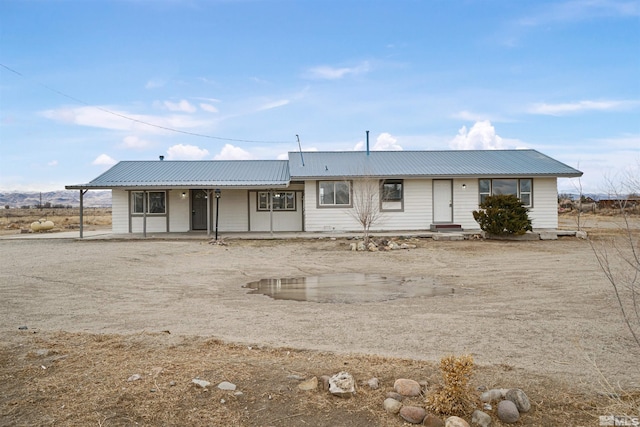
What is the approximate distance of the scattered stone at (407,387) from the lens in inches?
163

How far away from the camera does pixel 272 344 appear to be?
19.2 ft

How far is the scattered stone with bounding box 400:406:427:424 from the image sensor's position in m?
3.75

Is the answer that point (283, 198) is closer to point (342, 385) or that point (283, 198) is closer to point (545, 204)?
point (545, 204)

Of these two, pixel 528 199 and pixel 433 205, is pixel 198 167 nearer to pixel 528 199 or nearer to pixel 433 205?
pixel 433 205

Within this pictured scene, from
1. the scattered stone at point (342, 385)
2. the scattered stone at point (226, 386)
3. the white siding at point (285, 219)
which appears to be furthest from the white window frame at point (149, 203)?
the scattered stone at point (342, 385)

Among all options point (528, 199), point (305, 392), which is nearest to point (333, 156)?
point (528, 199)

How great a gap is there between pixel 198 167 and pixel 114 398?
74.2 ft

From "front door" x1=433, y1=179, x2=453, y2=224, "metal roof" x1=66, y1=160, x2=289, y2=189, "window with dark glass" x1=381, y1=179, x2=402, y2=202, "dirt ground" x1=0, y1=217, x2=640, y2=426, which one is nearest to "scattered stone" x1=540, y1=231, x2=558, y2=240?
"front door" x1=433, y1=179, x2=453, y2=224

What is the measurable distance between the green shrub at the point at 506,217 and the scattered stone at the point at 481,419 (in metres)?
16.6

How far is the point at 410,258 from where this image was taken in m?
15.0

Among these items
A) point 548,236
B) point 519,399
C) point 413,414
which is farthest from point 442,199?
point 413,414

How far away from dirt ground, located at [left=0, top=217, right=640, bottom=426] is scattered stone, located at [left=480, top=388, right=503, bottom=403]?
0.29 metres

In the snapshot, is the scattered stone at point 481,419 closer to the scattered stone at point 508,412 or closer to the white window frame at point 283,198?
the scattered stone at point 508,412

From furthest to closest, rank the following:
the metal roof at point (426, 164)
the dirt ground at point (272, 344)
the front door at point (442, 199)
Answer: the front door at point (442, 199) < the metal roof at point (426, 164) < the dirt ground at point (272, 344)
